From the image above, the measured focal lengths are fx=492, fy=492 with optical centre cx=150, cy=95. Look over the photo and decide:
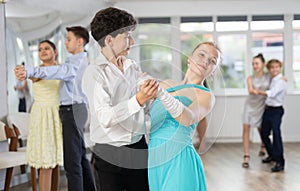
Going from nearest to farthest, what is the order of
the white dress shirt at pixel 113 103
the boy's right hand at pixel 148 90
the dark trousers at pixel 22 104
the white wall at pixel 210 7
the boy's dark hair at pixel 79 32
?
the boy's right hand at pixel 148 90, the white dress shirt at pixel 113 103, the boy's dark hair at pixel 79 32, the dark trousers at pixel 22 104, the white wall at pixel 210 7

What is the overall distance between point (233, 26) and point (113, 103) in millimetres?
7073

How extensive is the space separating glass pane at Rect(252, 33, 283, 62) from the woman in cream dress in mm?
5376

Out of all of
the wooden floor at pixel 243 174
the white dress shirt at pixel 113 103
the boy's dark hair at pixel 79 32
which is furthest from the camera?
the wooden floor at pixel 243 174

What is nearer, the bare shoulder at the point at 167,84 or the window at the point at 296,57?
the bare shoulder at the point at 167,84

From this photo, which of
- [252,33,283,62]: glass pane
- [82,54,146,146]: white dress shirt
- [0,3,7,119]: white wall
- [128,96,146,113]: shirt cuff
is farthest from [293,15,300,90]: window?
[128,96,146,113]: shirt cuff

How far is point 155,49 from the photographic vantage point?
2148 millimetres

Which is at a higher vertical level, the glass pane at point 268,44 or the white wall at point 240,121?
the glass pane at point 268,44

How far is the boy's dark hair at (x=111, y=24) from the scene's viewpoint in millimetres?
2027

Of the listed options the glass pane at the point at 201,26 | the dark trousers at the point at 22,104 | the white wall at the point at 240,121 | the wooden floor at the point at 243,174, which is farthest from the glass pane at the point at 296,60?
the dark trousers at the point at 22,104

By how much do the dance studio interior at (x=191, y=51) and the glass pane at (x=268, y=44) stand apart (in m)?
0.02

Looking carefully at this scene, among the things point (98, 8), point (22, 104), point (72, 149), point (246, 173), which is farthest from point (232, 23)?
point (72, 149)

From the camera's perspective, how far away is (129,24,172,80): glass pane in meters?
2.12

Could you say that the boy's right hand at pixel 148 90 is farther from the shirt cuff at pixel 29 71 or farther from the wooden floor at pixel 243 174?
the wooden floor at pixel 243 174

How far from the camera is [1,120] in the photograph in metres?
5.19
